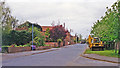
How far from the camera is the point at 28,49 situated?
36.8 meters

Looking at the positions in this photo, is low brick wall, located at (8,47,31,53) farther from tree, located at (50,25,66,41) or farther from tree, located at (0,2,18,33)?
tree, located at (50,25,66,41)

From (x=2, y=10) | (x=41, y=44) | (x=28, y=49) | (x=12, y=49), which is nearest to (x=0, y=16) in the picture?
(x=2, y=10)

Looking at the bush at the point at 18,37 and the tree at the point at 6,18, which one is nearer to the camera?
the tree at the point at 6,18

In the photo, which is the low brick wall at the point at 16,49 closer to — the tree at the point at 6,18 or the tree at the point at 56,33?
the tree at the point at 6,18

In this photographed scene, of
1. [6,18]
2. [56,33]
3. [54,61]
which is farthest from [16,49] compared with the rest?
[56,33]

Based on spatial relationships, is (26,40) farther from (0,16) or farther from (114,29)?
(114,29)

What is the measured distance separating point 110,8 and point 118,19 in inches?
122

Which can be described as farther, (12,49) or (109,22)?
(12,49)

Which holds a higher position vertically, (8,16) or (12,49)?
(8,16)

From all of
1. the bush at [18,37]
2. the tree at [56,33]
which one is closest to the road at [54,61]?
the bush at [18,37]

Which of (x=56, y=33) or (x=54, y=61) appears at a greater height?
(x=56, y=33)

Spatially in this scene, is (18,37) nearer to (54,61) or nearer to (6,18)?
(6,18)

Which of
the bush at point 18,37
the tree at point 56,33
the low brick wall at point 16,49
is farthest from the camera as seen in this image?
the tree at point 56,33

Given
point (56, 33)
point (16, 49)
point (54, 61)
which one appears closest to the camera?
point (54, 61)
